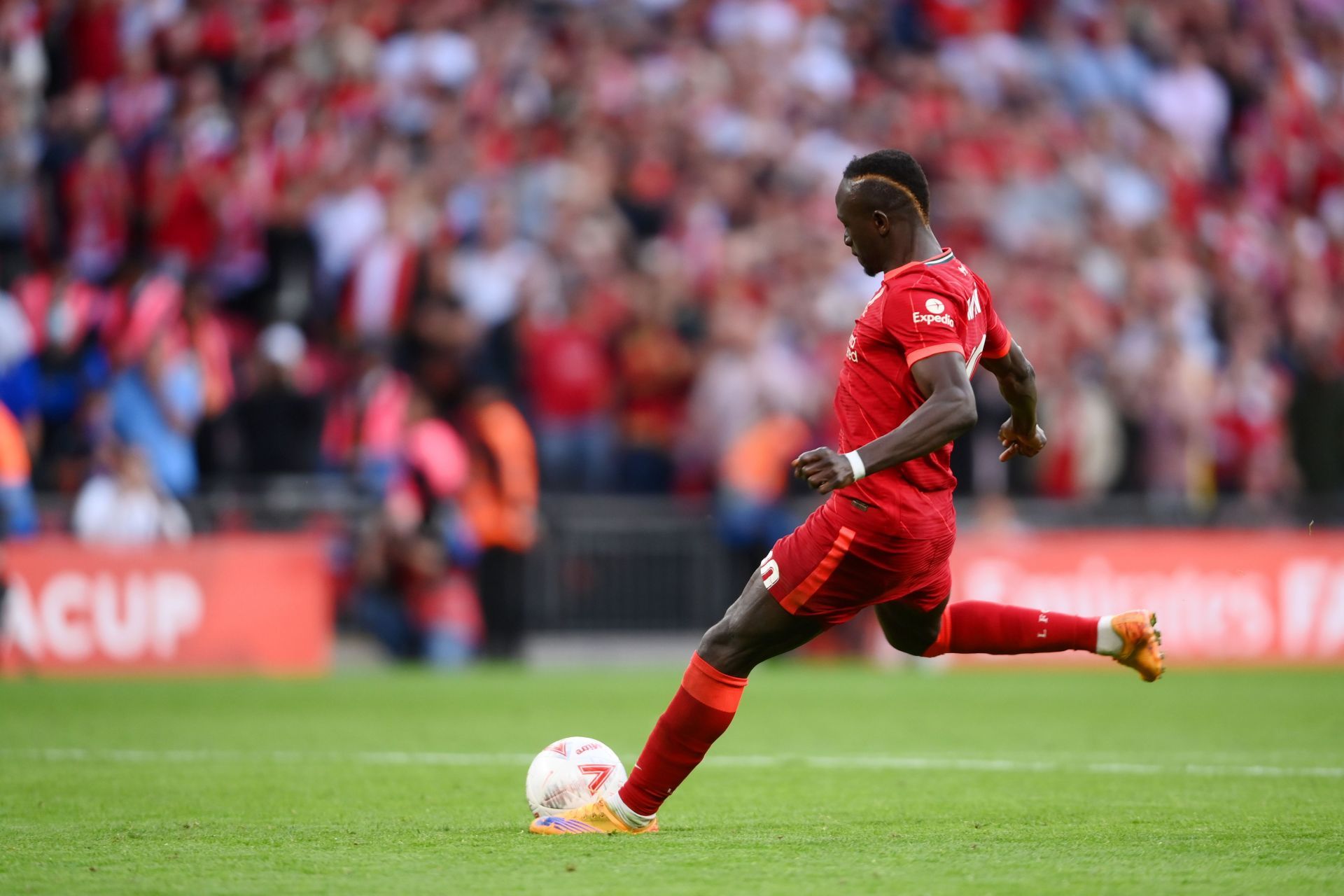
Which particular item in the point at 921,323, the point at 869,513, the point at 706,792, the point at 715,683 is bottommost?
the point at 706,792

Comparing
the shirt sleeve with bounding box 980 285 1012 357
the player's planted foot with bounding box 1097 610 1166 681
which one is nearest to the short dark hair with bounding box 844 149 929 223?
the shirt sleeve with bounding box 980 285 1012 357

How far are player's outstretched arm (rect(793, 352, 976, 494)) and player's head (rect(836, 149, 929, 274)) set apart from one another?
53cm

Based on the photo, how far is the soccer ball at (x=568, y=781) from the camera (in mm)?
6559

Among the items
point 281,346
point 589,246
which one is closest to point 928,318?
point 281,346

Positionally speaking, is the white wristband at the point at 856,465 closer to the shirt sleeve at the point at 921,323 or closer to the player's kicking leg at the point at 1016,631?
the shirt sleeve at the point at 921,323

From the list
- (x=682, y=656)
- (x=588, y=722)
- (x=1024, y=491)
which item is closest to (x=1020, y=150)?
(x=1024, y=491)

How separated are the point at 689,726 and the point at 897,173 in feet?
6.56

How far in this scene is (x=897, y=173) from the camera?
6312 millimetres

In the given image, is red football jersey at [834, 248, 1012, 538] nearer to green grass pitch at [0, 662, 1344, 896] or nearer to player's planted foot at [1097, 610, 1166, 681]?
player's planted foot at [1097, 610, 1166, 681]

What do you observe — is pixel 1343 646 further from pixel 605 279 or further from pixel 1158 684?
pixel 605 279

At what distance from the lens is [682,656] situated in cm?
1662

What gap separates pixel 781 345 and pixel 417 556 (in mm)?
4069

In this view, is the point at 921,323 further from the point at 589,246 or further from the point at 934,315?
the point at 589,246

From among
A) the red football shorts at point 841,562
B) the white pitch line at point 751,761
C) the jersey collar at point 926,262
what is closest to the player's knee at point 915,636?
the red football shorts at point 841,562
